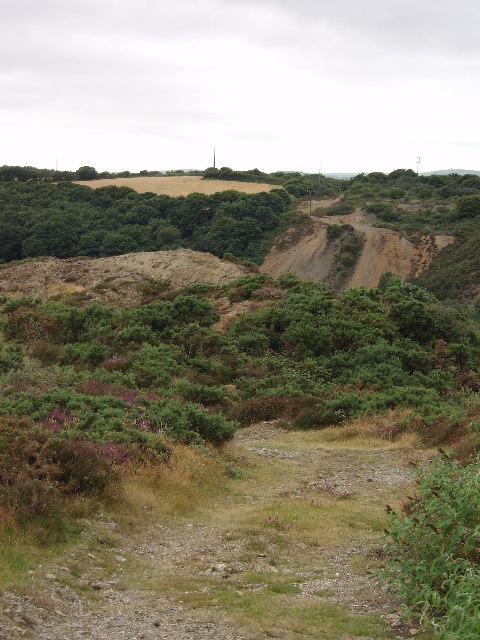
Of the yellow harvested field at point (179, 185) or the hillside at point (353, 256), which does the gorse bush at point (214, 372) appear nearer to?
the hillside at point (353, 256)

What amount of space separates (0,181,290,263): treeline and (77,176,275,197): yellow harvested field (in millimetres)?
4329

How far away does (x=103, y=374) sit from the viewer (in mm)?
16062

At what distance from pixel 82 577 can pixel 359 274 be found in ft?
183

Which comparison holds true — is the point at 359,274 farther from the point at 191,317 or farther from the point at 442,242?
the point at 191,317

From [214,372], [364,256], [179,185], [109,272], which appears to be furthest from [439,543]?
[179,185]

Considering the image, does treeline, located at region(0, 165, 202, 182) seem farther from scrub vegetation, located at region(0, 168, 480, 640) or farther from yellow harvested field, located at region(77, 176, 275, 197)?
scrub vegetation, located at region(0, 168, 480, 640)

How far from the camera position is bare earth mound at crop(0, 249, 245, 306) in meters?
36.8

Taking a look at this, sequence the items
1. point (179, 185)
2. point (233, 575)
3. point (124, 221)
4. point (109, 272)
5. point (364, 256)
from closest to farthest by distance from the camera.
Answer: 1. point (233, 575)
2. point (109, 272)
3. point (364, 256)
4. point (124, 221)
5. point (179, 185)

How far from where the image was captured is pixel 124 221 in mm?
73062

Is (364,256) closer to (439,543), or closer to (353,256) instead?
(353,256)

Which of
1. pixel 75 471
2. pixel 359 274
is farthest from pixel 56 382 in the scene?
pixel 359 274

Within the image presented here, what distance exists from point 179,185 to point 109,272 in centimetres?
5131

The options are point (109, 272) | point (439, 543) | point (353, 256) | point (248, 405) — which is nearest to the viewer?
point (439, 543)

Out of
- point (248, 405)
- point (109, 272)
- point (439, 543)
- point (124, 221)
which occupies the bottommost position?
point (248, 405)
